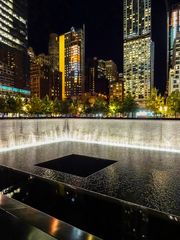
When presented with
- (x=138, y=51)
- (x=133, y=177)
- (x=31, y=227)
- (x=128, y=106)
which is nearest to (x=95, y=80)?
(x=138, y=51)

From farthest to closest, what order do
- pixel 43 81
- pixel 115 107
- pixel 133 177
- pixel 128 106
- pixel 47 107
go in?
pixel 43 81, pixel 47 107, pixel 115 107, pixel 128 106, pixel 133 177

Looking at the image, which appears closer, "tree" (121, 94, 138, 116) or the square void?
the square void

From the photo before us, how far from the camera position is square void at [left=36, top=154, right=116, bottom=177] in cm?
1012

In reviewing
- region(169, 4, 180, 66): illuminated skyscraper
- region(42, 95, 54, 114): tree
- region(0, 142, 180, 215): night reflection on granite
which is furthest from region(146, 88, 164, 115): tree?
region(169, 4, 180, 66): illuminated skyscraper

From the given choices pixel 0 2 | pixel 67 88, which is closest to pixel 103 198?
pixel 0 2

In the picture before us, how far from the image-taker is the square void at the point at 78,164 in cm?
1012

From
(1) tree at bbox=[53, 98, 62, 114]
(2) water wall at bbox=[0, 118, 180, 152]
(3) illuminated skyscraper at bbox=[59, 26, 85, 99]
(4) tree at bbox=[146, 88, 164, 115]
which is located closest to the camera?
(2) water wall at bbox=[0, 118, 180, 152]

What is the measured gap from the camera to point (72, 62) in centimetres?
12950

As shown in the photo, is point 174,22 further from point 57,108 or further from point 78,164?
point 78,164

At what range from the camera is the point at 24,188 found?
7801 mm

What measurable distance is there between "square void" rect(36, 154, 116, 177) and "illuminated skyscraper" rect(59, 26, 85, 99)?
112m

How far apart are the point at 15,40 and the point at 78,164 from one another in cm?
8672

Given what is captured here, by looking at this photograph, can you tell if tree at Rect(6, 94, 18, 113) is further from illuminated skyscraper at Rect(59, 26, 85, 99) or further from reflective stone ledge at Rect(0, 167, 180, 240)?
illuminated skyscraper at Rect(59, 26, 85, 99)

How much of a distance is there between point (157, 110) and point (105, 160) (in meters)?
29.6
